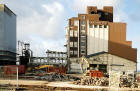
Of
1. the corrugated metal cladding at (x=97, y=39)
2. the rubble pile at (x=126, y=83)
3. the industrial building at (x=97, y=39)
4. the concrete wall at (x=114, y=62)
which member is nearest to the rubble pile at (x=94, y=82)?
the rubble pile at (x=126, y=83)

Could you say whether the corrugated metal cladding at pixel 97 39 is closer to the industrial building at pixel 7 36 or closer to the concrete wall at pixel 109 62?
the concrete wall at pixel 109 62

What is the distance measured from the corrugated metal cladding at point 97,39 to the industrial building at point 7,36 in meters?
45.6

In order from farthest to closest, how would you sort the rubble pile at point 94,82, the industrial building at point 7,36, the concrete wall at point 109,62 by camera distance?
the industrial building at point 7,36 → the concrete wall at point 109,62 → the rubble pile at point 94,82

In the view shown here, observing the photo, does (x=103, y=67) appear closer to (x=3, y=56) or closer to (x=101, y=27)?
(x=101, y=27)

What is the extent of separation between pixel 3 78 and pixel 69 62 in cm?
4560

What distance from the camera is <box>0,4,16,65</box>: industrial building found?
306 ft

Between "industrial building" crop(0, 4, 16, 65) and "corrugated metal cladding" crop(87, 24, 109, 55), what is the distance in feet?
150

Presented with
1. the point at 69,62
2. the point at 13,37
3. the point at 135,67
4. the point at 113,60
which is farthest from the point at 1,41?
the point at 135,67

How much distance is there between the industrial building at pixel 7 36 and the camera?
93312mm

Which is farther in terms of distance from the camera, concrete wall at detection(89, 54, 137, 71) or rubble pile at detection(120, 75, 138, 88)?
concrete wall at detection(89, 54, 137, 71)

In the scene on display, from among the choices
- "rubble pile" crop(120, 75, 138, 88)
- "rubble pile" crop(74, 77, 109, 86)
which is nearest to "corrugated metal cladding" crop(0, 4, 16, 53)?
"rubble pile" crop(74, 77, 109, 86)

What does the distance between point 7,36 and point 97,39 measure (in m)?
50.4

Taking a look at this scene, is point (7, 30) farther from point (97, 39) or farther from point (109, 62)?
point (109, 62)

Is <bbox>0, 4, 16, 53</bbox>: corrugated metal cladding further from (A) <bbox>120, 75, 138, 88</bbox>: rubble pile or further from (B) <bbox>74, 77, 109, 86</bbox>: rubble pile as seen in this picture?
(A) <bbox>120, 75, 138, 88</bbox>: rubble pile
